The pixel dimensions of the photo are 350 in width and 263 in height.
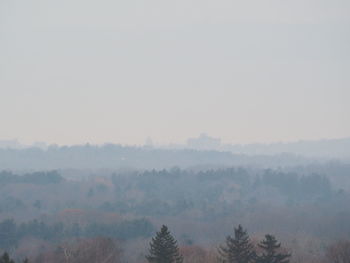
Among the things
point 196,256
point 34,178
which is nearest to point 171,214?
point 34,178

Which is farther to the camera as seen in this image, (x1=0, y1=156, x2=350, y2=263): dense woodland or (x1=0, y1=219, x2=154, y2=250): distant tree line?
(x1=0, y1=219, x2=154, y2=250): distant tree line

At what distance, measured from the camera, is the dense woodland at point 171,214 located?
48938mm

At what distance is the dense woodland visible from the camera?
4894 cm

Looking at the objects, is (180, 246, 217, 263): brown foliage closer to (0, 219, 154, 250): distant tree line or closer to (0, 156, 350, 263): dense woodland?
(0, 156, 350, 263): dense woodland

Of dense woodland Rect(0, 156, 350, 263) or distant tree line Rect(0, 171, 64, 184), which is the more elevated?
distant tree line Rect(0, 171, 64, 184)

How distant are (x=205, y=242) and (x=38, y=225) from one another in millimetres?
21495

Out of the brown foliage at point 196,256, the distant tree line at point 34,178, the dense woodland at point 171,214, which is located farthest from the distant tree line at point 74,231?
the distant tree line at point 34,178

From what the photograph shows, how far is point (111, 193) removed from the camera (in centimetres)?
10788

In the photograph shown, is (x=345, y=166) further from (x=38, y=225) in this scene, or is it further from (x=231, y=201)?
(x=38, y=225)

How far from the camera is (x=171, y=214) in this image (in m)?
85.2

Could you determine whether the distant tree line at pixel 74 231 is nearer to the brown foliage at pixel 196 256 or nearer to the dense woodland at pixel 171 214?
the dense woodland at pixel 171 214

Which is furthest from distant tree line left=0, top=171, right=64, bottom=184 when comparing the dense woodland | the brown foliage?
the brown foliage

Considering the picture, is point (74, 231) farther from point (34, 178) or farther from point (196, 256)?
point (34, 178)

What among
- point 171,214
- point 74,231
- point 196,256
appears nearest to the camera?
point 196,256
